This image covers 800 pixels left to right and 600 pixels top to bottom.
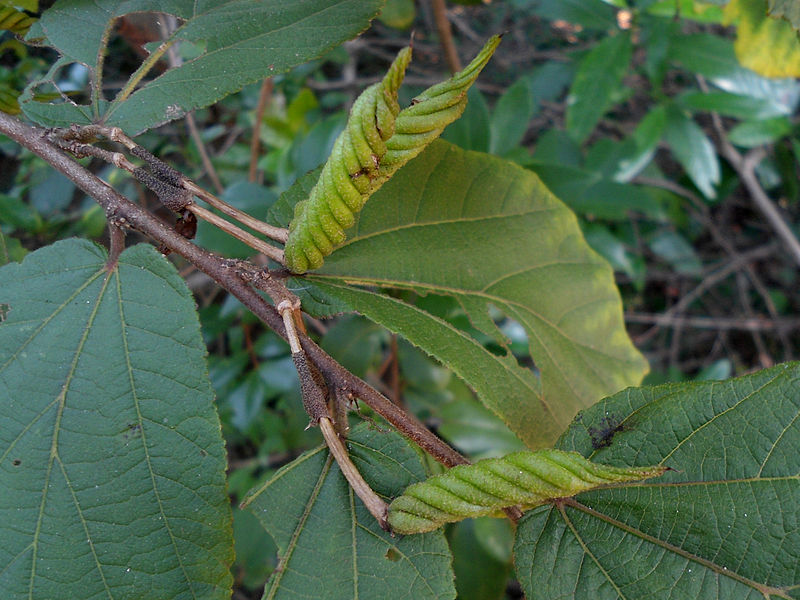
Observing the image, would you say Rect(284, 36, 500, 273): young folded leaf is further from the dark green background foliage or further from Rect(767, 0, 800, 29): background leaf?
Rect(767, 0, 800, 29): background leaf

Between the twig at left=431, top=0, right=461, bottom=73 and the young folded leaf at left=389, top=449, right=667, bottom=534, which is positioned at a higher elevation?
the twig at left=431, top=0, right=461, bottom=73

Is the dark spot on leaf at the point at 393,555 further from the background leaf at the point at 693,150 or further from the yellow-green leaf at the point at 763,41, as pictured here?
the background leaf at the point at 693,150

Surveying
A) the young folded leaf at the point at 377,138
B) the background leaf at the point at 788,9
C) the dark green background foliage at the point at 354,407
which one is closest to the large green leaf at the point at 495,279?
the dark green background foliage at the point at 354,407

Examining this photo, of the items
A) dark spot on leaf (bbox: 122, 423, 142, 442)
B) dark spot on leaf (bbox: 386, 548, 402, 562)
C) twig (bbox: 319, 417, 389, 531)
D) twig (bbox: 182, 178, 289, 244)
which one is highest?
twig (bbox: 182, 178, 289, 244)

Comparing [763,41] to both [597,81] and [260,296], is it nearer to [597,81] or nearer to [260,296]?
[597,81]

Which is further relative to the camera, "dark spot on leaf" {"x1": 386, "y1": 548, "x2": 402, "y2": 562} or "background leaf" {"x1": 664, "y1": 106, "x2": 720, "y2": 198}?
"background leaf" {"x1": 664, "y1": 106, "x2": 720, "y2": 198}

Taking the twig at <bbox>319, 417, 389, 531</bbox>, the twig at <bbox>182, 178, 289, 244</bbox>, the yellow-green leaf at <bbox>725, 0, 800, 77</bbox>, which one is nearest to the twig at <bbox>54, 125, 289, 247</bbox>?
the twig at <bbox>182, 178, 289, 244</bbox>

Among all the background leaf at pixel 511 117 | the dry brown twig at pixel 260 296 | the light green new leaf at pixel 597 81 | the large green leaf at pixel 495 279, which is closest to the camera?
the dry brown twig at pixel 260 296
